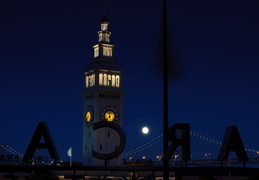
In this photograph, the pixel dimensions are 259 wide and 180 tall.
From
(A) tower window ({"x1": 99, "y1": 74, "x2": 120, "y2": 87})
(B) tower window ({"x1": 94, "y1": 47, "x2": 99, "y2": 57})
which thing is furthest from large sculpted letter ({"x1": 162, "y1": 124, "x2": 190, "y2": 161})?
(B) tower window ({"x1": 94, "y1": 47, "x2": 99, "y2": 57})

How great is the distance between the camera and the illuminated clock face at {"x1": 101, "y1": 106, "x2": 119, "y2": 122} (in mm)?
142125

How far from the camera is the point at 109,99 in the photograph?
144750mm

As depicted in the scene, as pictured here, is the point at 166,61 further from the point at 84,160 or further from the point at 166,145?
the point at 84,160

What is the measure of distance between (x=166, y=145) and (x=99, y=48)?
363 ft

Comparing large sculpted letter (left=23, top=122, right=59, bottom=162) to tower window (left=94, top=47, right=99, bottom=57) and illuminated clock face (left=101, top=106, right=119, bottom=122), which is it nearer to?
illuminated clock face (left=101, top=106, right=119, bottom=122)

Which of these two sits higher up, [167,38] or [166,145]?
[167,38]

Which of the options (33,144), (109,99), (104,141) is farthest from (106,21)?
(33,144)

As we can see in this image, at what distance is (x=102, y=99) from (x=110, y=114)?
3.82 m

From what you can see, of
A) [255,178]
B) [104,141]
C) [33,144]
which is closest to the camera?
[255,178]

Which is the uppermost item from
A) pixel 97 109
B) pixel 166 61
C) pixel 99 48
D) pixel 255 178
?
pixel 99 48

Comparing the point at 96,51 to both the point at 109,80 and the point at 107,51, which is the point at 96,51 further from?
the point at 109,80

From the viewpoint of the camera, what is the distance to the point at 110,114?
14325cm

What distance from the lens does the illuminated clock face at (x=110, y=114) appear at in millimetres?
142125

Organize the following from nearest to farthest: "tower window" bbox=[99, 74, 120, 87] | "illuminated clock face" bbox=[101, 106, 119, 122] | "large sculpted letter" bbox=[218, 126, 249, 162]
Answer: "large sculpted letter" bbox=[218, 126, 249, 162]
"illuminated clock face" bbox=[101, 106, 119, 122]
"tower window" bbox=[99, 74, 120, 87]
